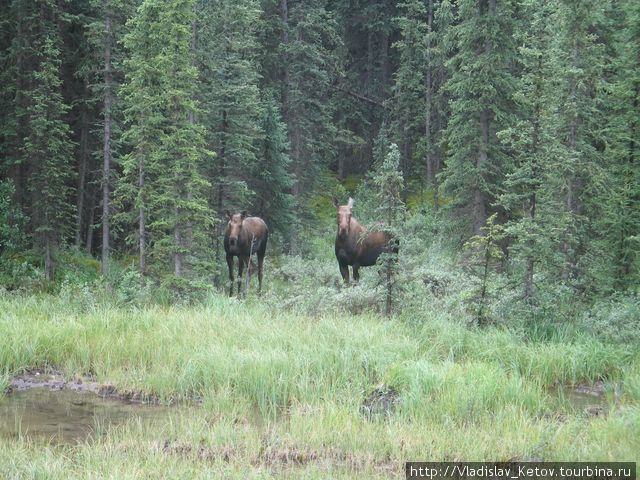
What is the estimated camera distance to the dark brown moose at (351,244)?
16891 mm

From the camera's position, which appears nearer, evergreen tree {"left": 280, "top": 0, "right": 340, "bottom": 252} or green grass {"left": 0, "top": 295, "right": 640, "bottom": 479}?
green grass {"left": 0, "top": 295, "right": 640, "bottom": 479}

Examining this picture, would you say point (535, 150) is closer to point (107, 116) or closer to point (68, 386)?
point (68, 386)

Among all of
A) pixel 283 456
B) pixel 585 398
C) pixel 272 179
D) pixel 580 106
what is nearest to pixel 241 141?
pixel 272 179

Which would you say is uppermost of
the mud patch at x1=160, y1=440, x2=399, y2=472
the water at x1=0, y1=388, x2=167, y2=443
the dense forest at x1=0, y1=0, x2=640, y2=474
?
the dense forest at x1=0, y1=0, x2=640, y2=474

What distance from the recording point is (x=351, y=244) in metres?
17.3

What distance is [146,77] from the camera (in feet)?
52.5

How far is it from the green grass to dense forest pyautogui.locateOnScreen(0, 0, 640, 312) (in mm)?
2219

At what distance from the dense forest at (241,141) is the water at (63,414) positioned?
212 inches

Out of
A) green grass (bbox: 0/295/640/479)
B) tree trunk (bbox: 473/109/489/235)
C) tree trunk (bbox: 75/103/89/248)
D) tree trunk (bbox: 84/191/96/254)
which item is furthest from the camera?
tree trunk (bbox: 84/191/96/254)

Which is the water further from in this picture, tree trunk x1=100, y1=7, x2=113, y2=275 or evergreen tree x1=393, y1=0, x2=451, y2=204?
evergreen tree x1=393, y1=0, x2=451, y2=204

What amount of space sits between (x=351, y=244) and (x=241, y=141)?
17.9ft

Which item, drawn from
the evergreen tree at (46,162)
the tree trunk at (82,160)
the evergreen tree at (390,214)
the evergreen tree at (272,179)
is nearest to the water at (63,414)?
the evergreen tree at (390,214)

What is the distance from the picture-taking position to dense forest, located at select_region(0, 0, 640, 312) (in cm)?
1341

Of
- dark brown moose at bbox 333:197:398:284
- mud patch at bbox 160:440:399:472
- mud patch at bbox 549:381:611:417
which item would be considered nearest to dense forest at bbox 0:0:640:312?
mud patch at bbox 549:381:611:417
